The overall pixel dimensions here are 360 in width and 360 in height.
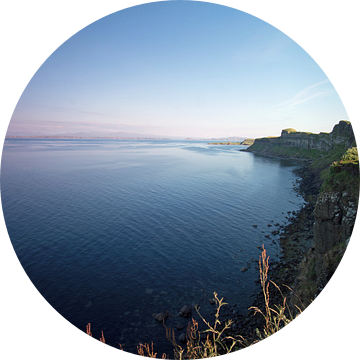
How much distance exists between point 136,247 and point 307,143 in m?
125

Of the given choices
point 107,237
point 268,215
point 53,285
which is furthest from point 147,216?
point 268,215

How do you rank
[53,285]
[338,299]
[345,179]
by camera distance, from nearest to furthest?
[338,299]
[345,179]
[53,285]

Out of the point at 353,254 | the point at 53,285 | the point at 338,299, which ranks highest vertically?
the point at 353,254

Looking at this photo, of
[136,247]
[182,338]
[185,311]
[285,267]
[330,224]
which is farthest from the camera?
[136,247]

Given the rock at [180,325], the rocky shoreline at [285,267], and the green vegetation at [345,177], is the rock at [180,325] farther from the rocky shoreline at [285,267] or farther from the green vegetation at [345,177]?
the green vegetation at [345,177]

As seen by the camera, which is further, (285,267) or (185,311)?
(285,267)

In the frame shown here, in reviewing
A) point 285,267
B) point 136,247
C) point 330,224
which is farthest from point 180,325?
point 330,224

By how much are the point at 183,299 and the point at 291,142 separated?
143 metres

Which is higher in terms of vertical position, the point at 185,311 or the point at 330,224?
the point at 330,224

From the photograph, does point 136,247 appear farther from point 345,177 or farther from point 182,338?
point 345,177

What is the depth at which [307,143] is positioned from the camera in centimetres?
12212

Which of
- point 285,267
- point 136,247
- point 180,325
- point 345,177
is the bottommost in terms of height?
point 180,325

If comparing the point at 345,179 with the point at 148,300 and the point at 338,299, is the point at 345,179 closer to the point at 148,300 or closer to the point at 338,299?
the point at 338,299

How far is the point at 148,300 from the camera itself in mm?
21062
